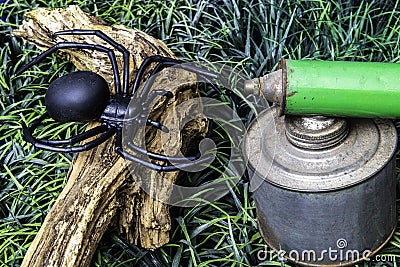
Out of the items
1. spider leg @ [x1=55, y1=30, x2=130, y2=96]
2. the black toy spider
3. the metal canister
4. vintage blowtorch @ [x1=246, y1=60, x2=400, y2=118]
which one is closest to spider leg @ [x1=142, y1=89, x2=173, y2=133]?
the black toy spider

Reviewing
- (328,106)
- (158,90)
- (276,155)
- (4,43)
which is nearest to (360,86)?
(328,106)

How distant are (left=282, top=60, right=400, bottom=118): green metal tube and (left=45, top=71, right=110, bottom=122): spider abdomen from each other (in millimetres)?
711

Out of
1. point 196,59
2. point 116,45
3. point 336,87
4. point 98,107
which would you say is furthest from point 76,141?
point 336,87

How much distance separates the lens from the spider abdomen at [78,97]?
82.1 inches

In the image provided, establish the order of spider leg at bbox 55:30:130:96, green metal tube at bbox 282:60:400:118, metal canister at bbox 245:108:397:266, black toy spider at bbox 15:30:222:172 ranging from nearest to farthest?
A: green metal tube at bbox 282:60:400:118, metal canister at bbox 245:108:397:266, black toy spider at bbox 15:30:222:172, spider leg at bbox 55:30:130:96

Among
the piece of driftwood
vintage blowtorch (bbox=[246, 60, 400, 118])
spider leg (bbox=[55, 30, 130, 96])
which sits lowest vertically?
the piece of driftwood

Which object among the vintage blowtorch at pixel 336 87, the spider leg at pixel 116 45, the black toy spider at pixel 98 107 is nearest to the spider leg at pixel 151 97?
the black toy spider at pixel 98 107

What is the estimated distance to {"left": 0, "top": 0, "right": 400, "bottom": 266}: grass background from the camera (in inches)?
85.7

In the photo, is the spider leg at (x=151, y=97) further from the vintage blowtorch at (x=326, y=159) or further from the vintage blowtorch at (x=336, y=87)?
the vintage blowtorch at (x=336, y=87)

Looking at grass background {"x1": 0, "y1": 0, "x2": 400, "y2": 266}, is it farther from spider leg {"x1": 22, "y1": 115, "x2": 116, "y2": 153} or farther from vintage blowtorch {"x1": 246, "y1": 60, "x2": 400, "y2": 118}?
vintage blowtorch {"x1": 246, "y1": 60, "x2": 400, "y2": 118}

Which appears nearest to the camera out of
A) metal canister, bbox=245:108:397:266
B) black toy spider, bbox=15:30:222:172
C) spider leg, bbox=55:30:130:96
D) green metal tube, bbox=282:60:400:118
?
green metal tube, bbox=282:60:400:118

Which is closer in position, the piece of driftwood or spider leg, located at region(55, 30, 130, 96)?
the piece of driftwood

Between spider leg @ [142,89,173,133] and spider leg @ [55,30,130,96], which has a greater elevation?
spider leg @ [55,30,130,96]

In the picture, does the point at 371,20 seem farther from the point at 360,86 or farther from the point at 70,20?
the point at 70,20
